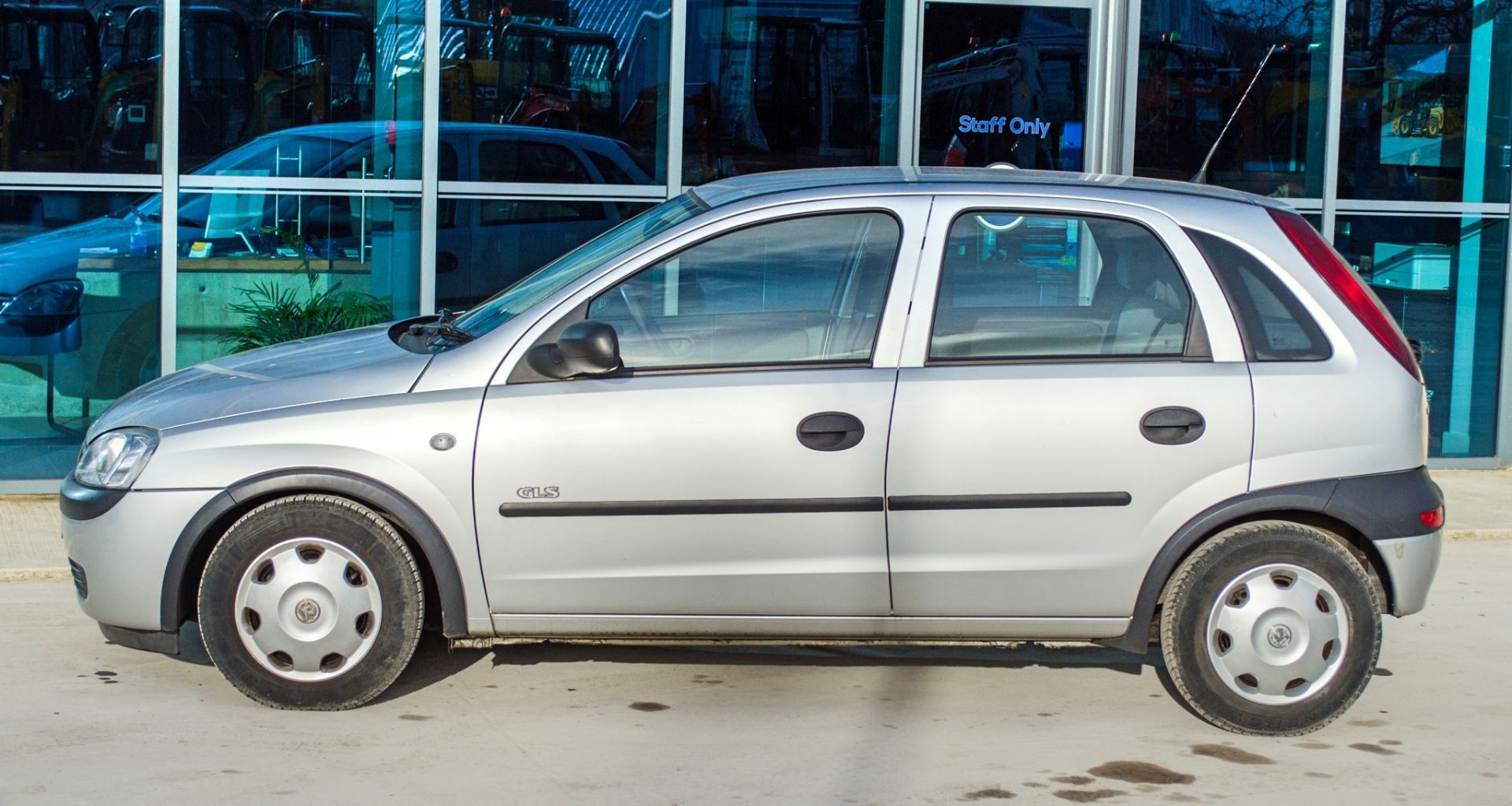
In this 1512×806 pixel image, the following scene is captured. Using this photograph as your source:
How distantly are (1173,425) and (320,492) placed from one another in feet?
8.30

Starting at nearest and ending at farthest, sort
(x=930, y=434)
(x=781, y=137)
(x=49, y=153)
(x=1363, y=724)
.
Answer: (x=930, y=434) < (x=1363, y=724) < (x=49, y=153) < (x=781, y=137)

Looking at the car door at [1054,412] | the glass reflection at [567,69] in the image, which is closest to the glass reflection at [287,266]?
the glass reflection at [567,69]

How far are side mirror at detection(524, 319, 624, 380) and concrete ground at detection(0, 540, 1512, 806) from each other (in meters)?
1.09

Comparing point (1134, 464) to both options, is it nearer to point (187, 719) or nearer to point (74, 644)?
point (187, 719)

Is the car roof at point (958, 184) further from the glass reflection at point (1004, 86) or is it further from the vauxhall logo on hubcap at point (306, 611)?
the glass reflection at point (1004, 86)

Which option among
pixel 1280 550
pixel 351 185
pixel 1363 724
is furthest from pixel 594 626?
pixel 351 185

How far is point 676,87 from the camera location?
31.2ft

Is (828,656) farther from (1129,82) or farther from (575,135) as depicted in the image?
(1129,82)

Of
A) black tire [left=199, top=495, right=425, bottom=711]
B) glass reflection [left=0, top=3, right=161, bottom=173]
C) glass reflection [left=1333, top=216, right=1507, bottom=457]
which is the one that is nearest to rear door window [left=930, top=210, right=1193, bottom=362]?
black tire [left=199, top=495, right=425, bottom=711]

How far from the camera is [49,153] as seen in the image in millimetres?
8664

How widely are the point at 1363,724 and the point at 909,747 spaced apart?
151cm

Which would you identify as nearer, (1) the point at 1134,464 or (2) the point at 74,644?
(1) the point at 1134,464

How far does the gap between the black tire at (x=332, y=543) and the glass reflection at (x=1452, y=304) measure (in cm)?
719

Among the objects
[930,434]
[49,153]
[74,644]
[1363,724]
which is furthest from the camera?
[49,153]
